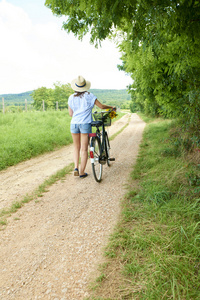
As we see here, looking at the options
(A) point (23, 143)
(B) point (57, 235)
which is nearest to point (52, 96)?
(A) point (23, 143)

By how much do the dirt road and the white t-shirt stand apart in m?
1.40

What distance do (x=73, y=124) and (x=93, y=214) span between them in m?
2.23

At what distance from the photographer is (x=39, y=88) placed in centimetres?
5244

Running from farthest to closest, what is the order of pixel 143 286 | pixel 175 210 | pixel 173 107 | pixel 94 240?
pixel 173 107 < pixel 175 210 < pixel 94 240 < pixel 143 286

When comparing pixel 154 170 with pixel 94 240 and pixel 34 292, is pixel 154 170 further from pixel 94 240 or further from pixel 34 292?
pixel 34 292

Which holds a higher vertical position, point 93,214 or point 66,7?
point 66,7

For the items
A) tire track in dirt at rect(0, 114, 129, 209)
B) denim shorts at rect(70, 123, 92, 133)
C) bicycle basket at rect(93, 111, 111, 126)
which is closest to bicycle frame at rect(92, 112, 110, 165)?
bicycle basket at rect(93, 111, 111, 126)

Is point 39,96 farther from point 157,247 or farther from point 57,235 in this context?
point 157,247

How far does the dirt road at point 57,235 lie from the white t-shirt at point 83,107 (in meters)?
1.40

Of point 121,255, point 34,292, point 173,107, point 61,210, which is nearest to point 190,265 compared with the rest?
point 121,255

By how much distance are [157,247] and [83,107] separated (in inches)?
129

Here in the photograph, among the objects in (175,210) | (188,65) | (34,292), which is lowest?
(34,292)

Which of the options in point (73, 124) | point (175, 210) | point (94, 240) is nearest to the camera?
point (94, 240)

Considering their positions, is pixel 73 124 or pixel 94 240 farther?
pixel 73 124
